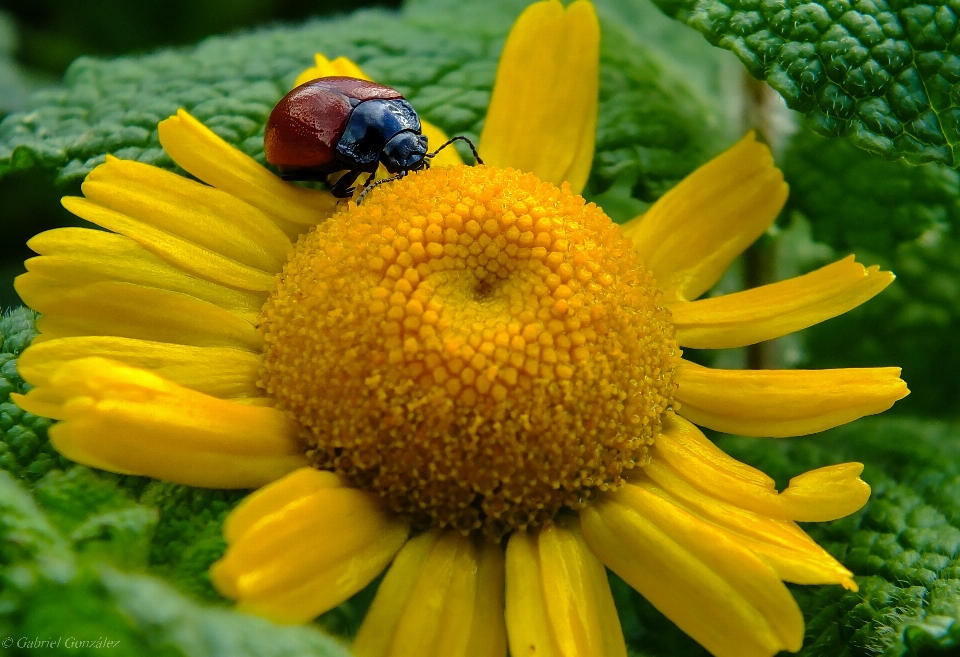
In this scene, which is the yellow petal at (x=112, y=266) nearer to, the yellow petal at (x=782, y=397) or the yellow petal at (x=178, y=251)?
the yellow petal at (x=178, y=251)

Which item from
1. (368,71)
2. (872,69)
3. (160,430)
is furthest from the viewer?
(368,71)

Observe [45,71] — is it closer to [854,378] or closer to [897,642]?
[854,378]

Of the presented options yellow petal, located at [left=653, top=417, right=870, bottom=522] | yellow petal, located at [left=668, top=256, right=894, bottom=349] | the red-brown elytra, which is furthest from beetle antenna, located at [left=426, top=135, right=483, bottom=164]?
yellow petal, located at [left=653, top=417, right=870, bottom=522]

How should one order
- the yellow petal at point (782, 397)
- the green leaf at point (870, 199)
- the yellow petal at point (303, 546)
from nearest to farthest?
the yellow petal at point (303, 546), the yellow petal at point (782, 397), the green leaf at point (870, 199)

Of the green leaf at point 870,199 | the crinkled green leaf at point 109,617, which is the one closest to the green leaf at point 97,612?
the crinkled green leaf at point 109,617

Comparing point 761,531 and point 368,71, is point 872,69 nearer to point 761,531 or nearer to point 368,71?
point 761,531

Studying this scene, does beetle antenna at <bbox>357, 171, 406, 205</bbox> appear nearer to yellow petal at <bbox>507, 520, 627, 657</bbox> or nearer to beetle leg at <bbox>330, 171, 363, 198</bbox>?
beetle leg at <bbox>330, 171, 363, 198</bbox>

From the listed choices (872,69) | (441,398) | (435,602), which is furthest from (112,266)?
(872,69)
